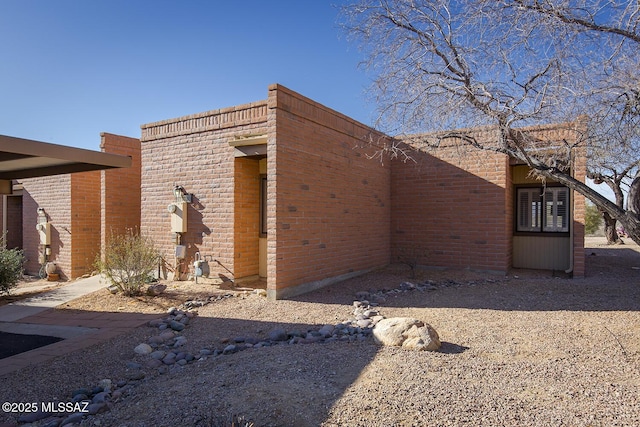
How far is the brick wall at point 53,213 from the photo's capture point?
1165 centimetres

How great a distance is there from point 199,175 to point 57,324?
3.86 meters

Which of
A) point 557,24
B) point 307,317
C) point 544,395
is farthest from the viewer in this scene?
point 307,317

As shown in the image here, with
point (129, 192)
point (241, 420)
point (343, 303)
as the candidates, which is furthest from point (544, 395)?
point (129, 192)

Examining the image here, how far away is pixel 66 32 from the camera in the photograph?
8.80 metres

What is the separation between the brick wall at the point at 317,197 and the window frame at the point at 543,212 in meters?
3.96

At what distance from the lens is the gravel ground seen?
321 cm

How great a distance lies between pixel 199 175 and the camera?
9039 millimetres

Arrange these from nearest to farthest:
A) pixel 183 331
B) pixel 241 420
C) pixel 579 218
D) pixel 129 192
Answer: pixel 241 420 → pixel 183 331 → pixel 579 218 → pixel 129 192

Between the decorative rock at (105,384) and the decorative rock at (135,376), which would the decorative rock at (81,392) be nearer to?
the decorative rock at (105,384)

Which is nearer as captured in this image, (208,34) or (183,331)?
(183,331)

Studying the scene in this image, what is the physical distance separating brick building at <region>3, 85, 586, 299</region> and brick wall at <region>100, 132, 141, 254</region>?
3cm

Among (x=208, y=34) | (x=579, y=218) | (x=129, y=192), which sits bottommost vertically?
(x=579, y=218)

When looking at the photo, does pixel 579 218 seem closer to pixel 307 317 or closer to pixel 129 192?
pixel 307 317

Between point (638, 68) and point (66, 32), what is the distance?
10.1 metres
